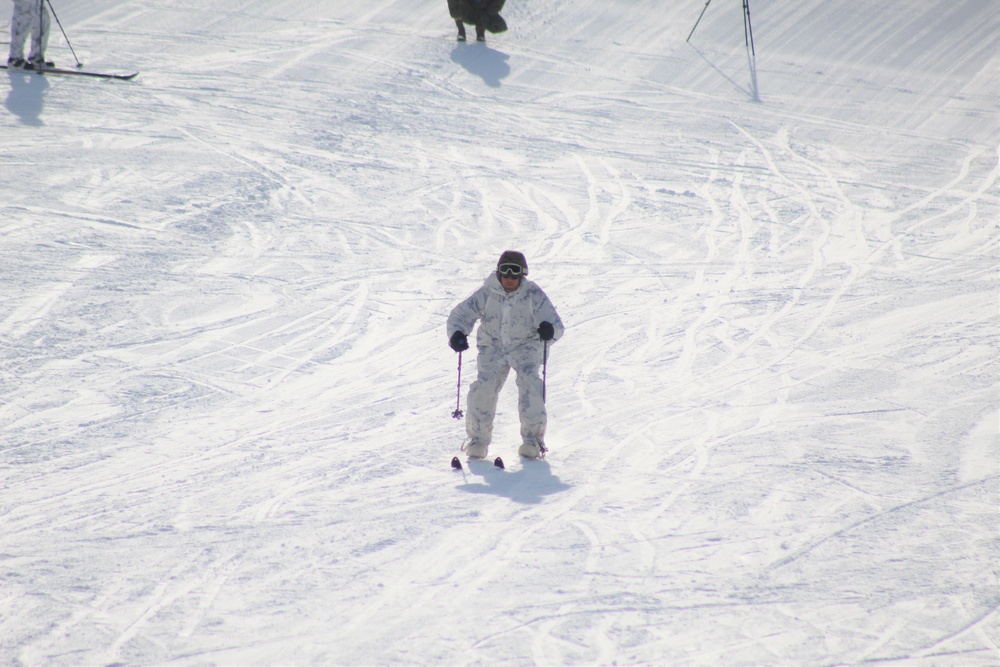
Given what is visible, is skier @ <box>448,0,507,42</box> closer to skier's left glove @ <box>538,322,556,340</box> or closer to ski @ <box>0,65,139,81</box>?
ski @ <box>0,65,139,81</box>

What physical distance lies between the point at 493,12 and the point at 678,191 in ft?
18.1

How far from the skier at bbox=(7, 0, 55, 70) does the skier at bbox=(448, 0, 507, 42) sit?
6.00m

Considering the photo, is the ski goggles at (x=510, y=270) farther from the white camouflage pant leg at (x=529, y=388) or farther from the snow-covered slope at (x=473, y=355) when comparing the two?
the snow-covered slope at (x=473, y=355)

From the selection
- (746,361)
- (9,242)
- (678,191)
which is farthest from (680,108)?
(9,242)

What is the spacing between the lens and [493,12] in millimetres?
15414

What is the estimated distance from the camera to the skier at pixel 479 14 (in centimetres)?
1534

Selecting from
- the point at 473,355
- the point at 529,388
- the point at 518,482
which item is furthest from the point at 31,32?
the point at 518,482

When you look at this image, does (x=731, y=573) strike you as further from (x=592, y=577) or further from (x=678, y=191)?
(x=678, y=191)

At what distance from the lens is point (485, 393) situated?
235 inches

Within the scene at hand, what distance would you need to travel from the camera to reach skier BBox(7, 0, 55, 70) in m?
12.5

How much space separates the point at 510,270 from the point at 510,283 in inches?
3.5

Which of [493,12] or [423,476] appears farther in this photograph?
[493,12]

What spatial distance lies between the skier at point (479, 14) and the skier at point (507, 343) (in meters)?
10.6

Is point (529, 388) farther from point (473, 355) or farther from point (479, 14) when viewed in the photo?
point (479, 14)
